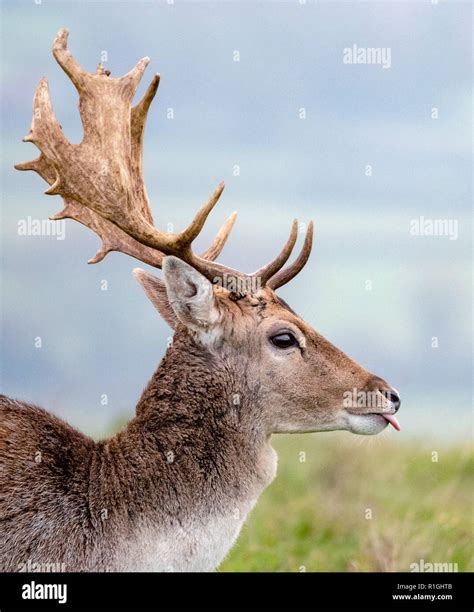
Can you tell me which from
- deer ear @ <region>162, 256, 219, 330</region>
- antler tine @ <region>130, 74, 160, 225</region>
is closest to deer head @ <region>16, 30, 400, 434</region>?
deer ear @ <region>162, 256, 219, 330</region>

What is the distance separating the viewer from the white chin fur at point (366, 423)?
6.02 metres

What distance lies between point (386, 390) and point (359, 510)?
450 centimetres

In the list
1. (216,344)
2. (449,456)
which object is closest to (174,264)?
(216,344)

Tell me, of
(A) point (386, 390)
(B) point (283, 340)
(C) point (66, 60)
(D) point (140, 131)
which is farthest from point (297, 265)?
(C) point (66, 60)

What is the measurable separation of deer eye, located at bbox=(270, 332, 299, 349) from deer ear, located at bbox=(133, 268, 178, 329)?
0.68 metres

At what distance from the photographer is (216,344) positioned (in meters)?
6.06

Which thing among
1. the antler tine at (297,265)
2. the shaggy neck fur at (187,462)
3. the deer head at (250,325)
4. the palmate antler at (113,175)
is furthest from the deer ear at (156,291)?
the antler tine at (297,265)

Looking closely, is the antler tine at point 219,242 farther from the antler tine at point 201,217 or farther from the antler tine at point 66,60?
the antler tine at point 66,60

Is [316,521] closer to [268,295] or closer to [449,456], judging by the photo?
[449,456]

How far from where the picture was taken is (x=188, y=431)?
5.91 metres

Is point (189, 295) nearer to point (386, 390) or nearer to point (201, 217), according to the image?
point (201, 217)

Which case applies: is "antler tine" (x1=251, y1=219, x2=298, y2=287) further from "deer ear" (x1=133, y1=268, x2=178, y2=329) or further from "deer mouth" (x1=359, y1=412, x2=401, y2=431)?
"deer mouth" (x1=359, y1=412, x2=401, y2=431)
